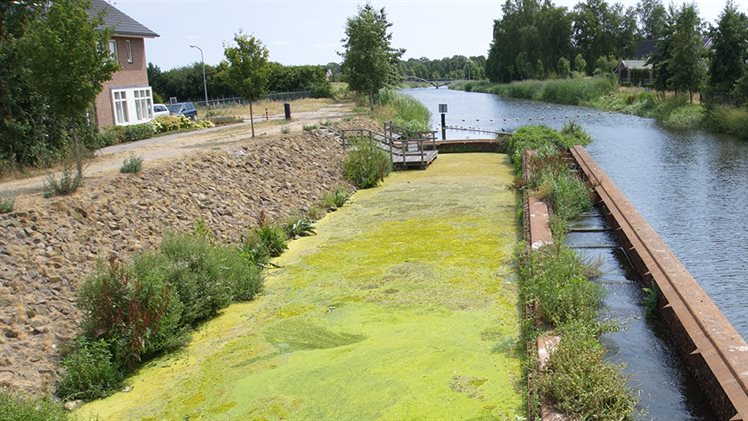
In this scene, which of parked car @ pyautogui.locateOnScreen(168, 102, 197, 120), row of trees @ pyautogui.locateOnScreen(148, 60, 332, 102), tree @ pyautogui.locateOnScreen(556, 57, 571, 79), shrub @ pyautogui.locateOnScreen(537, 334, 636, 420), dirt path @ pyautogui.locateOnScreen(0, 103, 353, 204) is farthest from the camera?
tree @ pyautogui.locateOnScreen(556, 57, 571, 79)

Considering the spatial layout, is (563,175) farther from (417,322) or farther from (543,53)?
(543,53)

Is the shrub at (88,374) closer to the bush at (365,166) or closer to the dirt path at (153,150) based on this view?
the dirt path at (153,150)

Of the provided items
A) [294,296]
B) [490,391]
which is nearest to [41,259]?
[294,296]

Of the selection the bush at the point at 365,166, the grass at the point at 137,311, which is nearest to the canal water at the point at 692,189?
the bush at the point at 365,166

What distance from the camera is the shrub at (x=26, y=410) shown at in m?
6.01

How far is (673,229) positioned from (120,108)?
23.1m

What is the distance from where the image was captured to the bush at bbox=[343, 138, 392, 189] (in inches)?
802

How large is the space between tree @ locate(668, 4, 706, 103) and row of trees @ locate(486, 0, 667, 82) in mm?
46616

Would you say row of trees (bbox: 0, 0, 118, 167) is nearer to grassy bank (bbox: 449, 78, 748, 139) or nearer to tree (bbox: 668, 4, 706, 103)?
grassy bank (bbox: 449, 78, 748, 139)

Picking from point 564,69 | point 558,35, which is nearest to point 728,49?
point 564,69

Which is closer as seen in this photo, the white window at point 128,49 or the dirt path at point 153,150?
the dirt path at point 153,150

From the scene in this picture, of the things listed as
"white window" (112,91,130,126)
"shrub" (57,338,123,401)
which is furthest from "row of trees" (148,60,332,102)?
"shrub" (57,338,123,401)

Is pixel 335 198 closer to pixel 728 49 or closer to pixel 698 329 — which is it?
pixel 698 329

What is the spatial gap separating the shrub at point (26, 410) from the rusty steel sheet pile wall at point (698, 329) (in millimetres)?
5976
